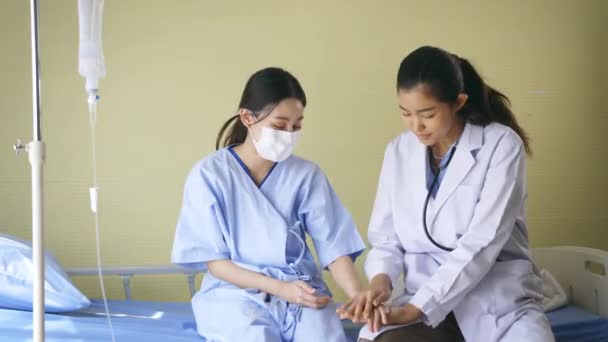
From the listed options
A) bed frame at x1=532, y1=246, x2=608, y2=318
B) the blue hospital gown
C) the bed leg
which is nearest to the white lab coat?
the blue hospital gown

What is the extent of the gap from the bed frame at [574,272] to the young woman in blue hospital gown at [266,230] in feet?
1.92

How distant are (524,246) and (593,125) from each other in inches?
56.1

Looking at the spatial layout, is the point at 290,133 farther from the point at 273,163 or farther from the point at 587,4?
the point at 587,4

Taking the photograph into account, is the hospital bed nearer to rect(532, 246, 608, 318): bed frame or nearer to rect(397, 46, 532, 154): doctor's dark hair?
rect(532, 246, 608, 318): bed frame

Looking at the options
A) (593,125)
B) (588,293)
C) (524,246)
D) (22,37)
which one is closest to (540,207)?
(593,125)

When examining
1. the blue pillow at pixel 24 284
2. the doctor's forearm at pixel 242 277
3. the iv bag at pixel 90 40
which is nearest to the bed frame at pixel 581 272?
the doctor's forearm at pixel 242 277

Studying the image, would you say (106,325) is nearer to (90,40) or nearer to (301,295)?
(301,295)

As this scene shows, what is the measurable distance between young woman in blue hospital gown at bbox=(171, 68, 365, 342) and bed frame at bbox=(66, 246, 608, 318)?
585 mm

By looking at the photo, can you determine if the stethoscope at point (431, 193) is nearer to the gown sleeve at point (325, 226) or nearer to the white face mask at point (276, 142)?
the gown sleeve at point (325, 226)

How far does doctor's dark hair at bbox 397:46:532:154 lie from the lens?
1.90 meters

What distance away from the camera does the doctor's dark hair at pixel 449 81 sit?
190cm

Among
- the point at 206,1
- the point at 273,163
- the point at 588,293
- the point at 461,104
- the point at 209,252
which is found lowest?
the point at 588,293

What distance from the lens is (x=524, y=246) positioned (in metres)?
1.98

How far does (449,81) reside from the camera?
1.92 metres
